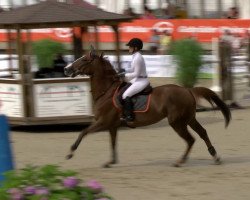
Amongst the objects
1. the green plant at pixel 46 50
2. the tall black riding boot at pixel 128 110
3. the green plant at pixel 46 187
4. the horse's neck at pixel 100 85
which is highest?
A: the green plant at pixel 46 187

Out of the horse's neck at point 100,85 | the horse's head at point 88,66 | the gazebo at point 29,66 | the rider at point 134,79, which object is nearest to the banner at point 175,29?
the gazebo at point 29,66

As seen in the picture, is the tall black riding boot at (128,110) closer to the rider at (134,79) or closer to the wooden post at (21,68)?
the rider at (134,79)

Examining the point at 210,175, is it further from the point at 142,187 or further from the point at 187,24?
the point at 187,24

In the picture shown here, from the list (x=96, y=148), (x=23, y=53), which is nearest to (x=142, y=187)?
(x=96, y=148)

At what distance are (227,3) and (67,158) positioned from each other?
20057mm

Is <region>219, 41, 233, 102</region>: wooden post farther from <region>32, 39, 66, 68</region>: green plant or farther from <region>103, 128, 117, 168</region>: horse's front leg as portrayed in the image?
<region>103, 128, 117, 168</region>: horse's front leg

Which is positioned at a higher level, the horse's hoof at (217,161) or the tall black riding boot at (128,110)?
the tall black riding boot at (128,110)

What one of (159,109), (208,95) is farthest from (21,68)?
(208,95)

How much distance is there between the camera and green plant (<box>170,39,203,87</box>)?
1978 centimetres

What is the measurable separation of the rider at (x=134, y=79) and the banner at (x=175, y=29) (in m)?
15.0

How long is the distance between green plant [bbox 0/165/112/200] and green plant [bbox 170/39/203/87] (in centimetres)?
1304

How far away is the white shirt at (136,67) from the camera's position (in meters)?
12.8

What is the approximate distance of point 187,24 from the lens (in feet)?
95.8

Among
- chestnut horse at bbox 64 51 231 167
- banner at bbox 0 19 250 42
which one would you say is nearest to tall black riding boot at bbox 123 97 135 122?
chestnut horse at bbox 64 51 231 167
